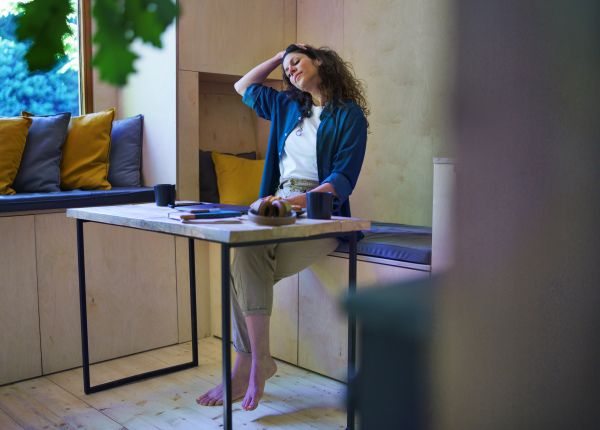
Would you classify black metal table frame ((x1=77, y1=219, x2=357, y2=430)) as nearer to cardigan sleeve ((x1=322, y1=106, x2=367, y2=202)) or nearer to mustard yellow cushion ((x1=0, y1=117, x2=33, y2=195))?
cardigan sleeve ((x1=322, y1=106, x2=367, y2=202))

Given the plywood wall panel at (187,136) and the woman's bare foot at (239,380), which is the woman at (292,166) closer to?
the woman's bare foot at (239,380)

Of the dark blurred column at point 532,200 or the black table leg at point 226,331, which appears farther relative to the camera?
the black table leg at point 226,331

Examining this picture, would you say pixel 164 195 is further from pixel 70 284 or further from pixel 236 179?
pixel 236 179

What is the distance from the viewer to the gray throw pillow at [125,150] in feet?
8.91

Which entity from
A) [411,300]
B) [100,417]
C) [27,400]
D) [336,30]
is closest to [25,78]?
[411,300]

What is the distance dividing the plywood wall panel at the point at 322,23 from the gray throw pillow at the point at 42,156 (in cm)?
124

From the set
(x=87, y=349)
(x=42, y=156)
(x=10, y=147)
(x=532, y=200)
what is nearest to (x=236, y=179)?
(x=42, y=156)

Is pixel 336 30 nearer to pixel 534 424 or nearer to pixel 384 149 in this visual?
pixel 384 149

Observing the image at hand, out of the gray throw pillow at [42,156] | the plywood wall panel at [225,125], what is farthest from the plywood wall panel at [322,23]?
the gray throw pillow at [42,156]

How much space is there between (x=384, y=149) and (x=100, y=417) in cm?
162

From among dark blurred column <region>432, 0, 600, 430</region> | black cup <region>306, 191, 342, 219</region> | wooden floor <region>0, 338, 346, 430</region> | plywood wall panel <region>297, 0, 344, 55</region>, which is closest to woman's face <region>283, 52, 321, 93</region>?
black cup <region>306, 191, 342, 219</region>

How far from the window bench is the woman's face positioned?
89 cm

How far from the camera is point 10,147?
2.29 m

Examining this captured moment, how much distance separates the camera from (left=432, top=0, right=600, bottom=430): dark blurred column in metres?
0.16
